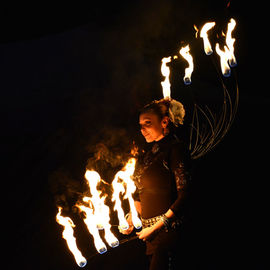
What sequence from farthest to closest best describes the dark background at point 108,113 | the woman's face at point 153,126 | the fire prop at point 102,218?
the dark background at point 108,113 < the woman's face at point 153,126 < the fire prop at point 102,218

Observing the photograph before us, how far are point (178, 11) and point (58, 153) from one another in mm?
3109

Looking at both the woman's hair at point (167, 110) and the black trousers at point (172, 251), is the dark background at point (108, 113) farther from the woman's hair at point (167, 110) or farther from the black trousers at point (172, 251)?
the woman's hair at point (167, 110)

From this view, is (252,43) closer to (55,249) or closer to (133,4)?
Answer: (133,4)

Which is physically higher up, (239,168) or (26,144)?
(26,144)

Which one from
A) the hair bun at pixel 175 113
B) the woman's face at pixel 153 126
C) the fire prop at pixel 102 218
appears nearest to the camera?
the fire prop at pixel 102 218

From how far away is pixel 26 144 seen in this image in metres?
4.15

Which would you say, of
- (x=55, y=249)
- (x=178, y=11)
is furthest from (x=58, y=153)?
(x=178, y=11)

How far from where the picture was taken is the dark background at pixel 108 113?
3.41 m

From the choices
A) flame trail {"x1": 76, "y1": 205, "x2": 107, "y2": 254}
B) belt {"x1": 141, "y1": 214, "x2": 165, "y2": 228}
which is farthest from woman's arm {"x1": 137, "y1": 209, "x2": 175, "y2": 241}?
flame trail {"x1": 76, "y1": 205, "x2": 107, "y2": 254}

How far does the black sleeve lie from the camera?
1.83m

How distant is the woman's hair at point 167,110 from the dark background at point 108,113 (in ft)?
4.20

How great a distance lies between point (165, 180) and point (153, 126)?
587 mm

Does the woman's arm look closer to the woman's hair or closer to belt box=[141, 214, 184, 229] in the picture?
belt box=[141, 214, 184, 229]

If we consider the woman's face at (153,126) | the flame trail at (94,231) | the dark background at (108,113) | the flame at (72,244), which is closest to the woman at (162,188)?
the woman's face at (153,126)
